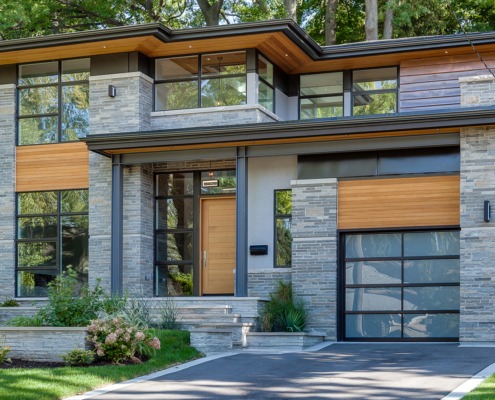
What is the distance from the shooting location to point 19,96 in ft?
73.3

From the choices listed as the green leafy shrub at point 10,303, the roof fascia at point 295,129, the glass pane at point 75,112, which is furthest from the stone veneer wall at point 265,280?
the green leafy shrub at point 10,303

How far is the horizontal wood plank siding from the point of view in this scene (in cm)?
2138

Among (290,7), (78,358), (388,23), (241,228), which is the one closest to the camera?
(78,358)

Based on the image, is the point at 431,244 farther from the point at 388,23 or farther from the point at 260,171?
the point at 388,23

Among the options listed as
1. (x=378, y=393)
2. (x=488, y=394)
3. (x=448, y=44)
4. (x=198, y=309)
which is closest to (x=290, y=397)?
(x=378, y=393)

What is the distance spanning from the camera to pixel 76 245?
21.4 m

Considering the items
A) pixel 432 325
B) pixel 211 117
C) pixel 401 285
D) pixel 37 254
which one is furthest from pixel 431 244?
pixel 37 254

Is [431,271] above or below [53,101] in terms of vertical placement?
below

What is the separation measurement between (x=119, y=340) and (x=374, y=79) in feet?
33.9

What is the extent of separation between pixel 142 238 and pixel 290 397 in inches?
375

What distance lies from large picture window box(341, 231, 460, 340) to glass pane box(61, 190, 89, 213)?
6.06 m

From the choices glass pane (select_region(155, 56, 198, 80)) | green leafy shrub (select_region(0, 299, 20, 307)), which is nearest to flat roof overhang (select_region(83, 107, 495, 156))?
glass pane (select_region(155, 56, 198, 80))

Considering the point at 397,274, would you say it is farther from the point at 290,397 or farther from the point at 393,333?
the point at 290,397

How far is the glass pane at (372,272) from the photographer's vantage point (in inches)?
756
